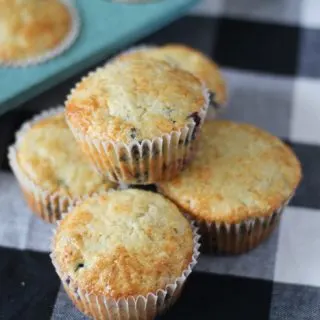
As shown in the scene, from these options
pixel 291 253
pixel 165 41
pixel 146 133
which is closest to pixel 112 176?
pixel 146 133

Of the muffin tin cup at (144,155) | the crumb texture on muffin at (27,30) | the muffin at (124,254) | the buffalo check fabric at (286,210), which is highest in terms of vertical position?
the crumb texture on muffin at (27,30)

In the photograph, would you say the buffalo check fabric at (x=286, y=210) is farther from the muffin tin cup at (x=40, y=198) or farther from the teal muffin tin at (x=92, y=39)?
the teal muffin tin at (x=92, y=39)

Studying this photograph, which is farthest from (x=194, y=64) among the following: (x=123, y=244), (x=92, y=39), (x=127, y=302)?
(x=127, y=302)

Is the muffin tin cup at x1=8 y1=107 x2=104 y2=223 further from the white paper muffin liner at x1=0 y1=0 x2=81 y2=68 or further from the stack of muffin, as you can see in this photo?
the white paper muffin liner at x1=0 y1=0 x2=81 y2=68

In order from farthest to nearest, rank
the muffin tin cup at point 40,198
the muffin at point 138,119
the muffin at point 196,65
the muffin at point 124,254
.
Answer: the muffin at point 196,65
the muffin tin cup at point 40,198
the muffin at point 138,119
the muffin at point 124,254

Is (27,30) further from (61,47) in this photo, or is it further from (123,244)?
(123,244)

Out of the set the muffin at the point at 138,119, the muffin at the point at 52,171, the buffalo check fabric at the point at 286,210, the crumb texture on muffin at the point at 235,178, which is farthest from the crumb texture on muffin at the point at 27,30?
the crumb texture on muffin at the point at 235,178
